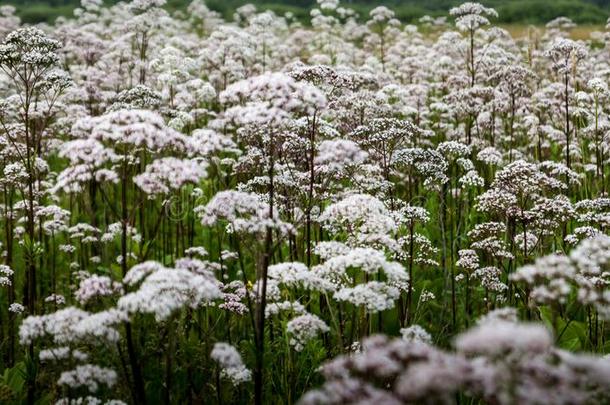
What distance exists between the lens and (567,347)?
6.72 meters

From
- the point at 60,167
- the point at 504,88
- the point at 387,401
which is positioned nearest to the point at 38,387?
the point at 387,401

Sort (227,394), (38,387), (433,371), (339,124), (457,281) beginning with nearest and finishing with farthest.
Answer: (433,371), (227,394), (38,387), (457,281), (339,124)

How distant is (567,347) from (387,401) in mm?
4826

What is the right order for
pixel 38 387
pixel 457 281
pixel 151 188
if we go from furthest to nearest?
pixel 457 281
pixel 38 387
pixel 151 188

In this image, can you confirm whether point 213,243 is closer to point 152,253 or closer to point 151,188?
point 152,253

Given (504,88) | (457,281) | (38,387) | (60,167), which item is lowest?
(38,387)

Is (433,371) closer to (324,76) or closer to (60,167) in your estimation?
(324,76)

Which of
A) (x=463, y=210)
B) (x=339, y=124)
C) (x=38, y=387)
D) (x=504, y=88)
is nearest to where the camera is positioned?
(x=38, y=387)

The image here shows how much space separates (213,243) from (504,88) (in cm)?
586

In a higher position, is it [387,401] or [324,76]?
[324,76]

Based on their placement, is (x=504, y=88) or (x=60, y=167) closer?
(x=504, y=88)

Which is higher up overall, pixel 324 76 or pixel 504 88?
pixel 504 88

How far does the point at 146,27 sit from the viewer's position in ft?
46.2

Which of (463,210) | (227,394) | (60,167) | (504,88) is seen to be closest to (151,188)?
(227,394)
